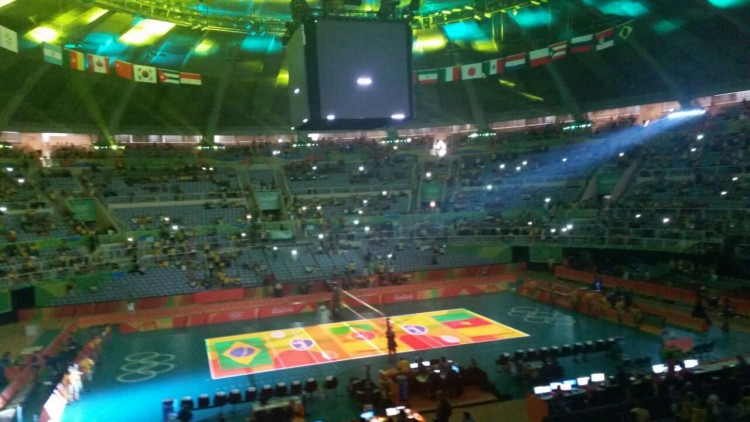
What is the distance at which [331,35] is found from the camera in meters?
13.1

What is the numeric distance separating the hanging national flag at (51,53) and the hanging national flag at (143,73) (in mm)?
3574

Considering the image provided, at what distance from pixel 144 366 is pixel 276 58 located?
77.4 feet

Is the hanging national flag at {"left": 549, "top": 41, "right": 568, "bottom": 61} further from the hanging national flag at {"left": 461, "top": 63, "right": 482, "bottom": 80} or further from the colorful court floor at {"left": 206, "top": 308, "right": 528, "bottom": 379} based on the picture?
the colorful court floor at {"left": 206, "top": 308, "right": 528, "bottom": 379}

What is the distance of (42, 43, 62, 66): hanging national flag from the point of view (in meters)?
23.3

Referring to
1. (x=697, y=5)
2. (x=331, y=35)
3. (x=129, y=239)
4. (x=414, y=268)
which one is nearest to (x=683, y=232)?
(x=697, y=5)

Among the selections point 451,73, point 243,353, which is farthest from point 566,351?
point 451,73

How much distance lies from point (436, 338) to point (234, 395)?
8933mm

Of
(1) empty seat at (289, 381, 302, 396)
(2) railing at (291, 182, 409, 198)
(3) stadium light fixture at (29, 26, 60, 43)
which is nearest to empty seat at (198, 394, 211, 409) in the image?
(1) empty seat at (289, 381, 302, 396)

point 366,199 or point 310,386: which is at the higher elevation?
point 366,199

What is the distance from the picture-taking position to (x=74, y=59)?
24828 mm

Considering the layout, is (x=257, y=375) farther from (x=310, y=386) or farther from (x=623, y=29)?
(x=623, y=29)

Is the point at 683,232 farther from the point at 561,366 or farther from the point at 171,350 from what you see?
the point at 171,350

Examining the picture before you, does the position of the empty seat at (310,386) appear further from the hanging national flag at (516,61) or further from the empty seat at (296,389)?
the hanging national flag at (516,61)

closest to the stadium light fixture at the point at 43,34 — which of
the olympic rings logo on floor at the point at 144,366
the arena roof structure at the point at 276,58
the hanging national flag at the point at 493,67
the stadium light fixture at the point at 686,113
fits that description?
the arena roof structure at the point at 276,58
